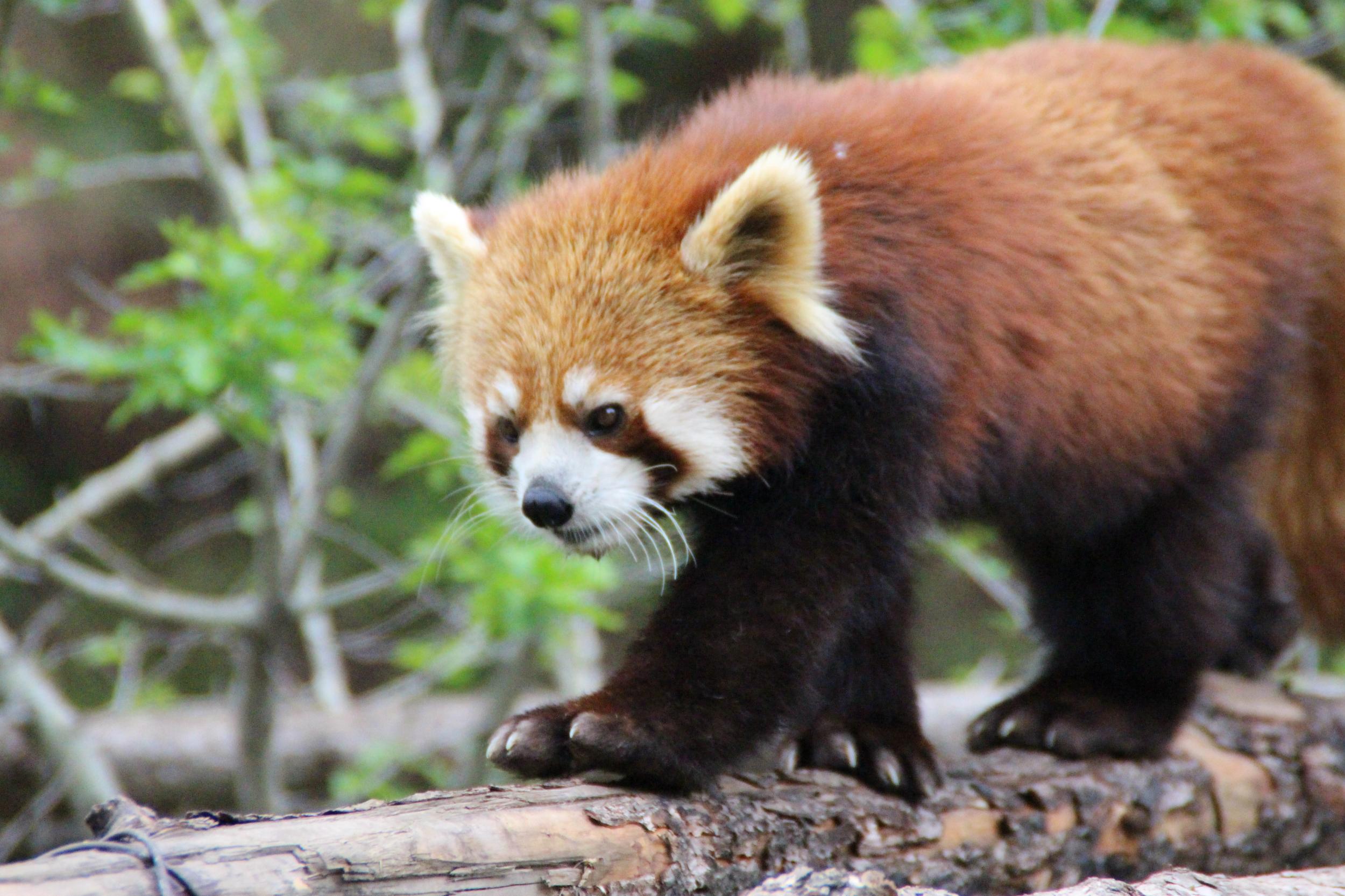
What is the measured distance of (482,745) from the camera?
469 centimetres

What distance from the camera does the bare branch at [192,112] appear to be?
14.6ft

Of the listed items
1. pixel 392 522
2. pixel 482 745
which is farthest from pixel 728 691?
pixel 392 522

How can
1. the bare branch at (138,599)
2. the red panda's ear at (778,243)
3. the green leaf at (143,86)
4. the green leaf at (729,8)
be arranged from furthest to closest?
the green leaf at (143,86) < the green leaf at (729,8) < the bare branch at (138,599) < the red panda's ear at (778,243)

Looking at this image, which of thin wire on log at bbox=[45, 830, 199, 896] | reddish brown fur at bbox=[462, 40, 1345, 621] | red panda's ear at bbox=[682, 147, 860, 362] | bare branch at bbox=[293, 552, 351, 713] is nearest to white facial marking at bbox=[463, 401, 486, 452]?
reddish brown fur at bbox=[462, 40, 1345, 621]

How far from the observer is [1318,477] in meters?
3.73

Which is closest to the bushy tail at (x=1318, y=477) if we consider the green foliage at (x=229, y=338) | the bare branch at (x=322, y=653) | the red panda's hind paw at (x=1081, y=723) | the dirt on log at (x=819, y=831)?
the dirt on log at (x=819, y=831)

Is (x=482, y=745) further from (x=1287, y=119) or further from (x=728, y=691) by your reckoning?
(x=1287, y=119)

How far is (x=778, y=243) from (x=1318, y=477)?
2236 millimetres

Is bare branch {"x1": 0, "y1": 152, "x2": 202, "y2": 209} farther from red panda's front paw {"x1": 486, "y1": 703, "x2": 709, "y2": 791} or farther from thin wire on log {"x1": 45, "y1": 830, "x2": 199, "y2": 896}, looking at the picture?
thin wire on log {"x1": 45, "y1": 830, "x2": 199, "y2": 896}

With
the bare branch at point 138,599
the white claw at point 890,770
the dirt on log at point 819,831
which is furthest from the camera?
the bare branch at point 138,599

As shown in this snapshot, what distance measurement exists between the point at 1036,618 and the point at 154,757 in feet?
13.9

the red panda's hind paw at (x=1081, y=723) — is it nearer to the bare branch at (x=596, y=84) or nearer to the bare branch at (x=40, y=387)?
the bare branch at (x=596, y=84)

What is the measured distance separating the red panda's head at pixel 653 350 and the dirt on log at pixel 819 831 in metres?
0.62

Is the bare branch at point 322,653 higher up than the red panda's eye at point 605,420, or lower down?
lower down
